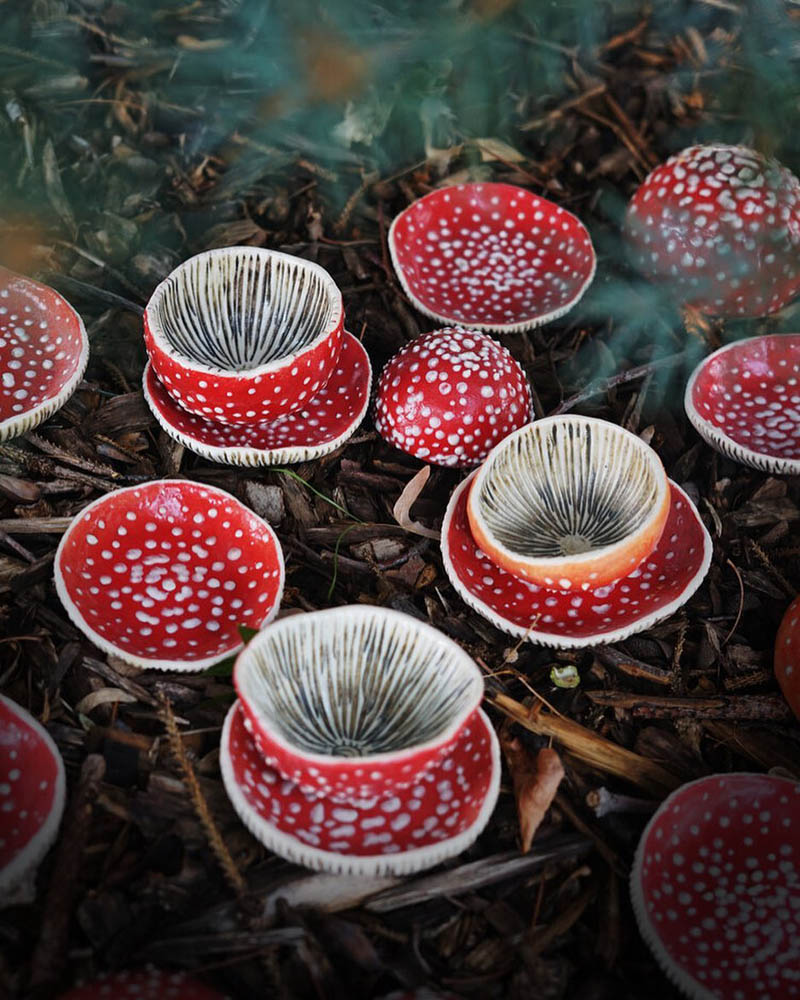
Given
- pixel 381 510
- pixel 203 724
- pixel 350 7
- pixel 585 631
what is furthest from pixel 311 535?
pixel 350 7

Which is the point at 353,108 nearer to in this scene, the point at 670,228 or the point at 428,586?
the point at 670,228

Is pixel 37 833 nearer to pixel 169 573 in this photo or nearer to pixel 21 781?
pixel 21 781

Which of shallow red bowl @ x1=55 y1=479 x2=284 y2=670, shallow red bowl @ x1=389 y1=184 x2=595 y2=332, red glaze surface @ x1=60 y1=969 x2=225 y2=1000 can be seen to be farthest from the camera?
shallow red bowl @ x1=389 y1=184 x2=595 y2=332

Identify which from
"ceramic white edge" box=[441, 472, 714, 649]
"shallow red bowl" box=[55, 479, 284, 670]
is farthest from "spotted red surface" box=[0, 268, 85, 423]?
"ceramic white edge" box=[441, 472, 714, 649]

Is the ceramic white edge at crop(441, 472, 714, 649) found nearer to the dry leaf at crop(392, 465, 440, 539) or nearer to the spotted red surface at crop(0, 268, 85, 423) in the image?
the dry leaf at crop(392, 465, 440, 539)

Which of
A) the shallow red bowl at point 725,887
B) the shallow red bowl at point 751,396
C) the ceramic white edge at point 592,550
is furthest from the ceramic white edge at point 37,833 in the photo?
the shallow red bowl at point 751,396

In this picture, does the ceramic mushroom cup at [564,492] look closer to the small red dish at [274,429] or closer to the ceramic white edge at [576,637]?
the ceramic white edge at [576,637]
